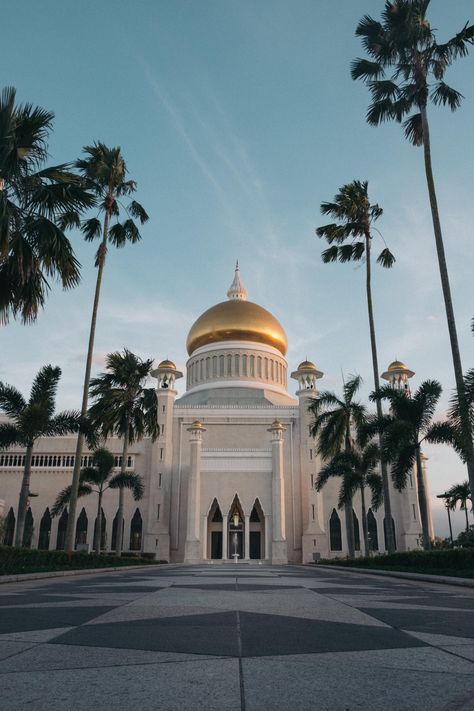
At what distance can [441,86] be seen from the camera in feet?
65.4

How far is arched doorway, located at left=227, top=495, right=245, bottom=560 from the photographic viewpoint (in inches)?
1617

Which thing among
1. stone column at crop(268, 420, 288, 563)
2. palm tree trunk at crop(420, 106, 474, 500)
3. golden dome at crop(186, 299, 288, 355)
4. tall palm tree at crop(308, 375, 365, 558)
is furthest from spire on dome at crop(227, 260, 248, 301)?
palm tree trunk at crop(420, 106, 474, 500)

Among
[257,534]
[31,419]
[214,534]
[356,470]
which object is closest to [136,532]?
[214,534]

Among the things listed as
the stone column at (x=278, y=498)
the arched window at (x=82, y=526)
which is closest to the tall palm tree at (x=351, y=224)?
the stone column at (x=278, y=498)

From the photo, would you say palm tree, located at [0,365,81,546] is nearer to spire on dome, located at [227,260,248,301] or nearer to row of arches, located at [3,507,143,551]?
row of arches, located at [3,507,143,551]

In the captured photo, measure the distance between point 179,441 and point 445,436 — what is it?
2738 centimetres

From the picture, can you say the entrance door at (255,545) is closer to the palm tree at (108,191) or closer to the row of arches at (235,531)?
the row of arches at (235,531)

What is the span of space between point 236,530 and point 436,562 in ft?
92.0

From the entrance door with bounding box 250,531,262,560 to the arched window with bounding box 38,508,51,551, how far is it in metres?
16.3

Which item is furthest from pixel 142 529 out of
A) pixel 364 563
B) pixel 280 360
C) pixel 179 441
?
pixel 364 563

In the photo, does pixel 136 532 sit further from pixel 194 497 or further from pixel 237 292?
pixel 237 292

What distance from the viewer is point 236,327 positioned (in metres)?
52.5

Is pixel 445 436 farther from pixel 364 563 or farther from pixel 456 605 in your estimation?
pixel 456 605

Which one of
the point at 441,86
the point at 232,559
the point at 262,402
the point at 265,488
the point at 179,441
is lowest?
the point at 232,559
